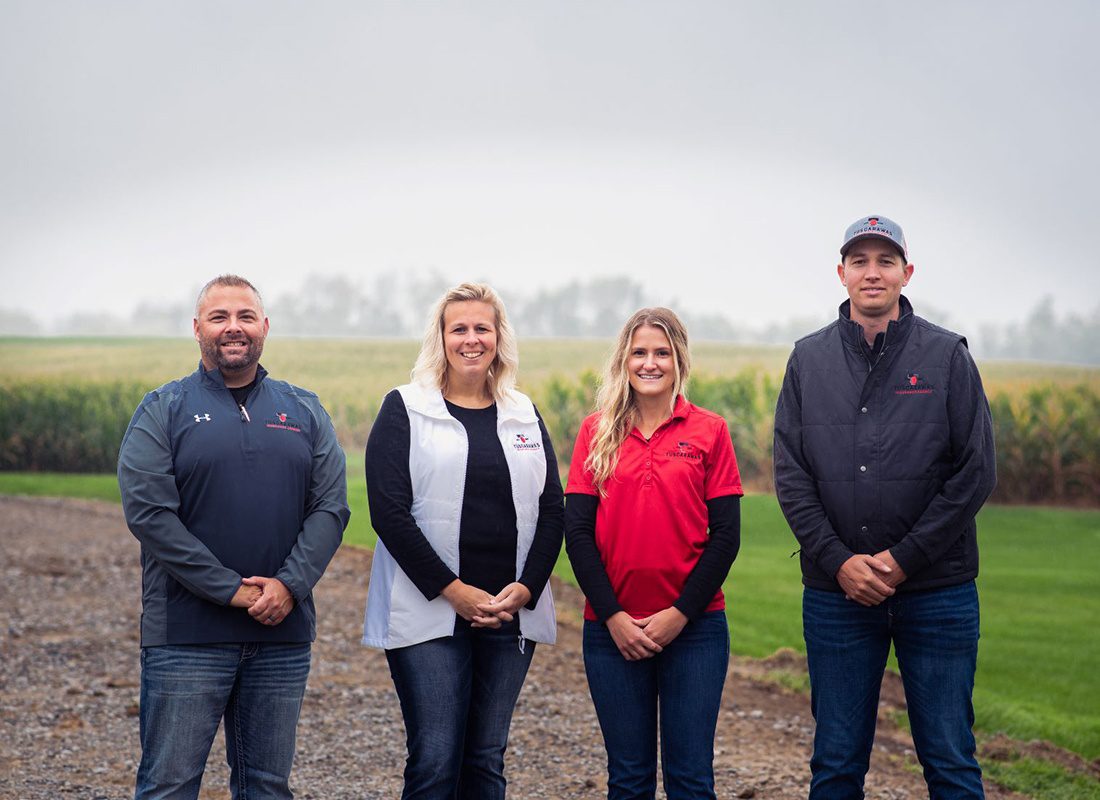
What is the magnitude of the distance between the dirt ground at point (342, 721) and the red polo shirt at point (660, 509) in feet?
6.89

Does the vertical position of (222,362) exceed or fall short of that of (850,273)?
it falls short

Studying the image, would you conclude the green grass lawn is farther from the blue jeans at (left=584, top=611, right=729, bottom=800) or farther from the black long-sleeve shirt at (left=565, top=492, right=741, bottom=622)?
the black long-sleeve shirt at (left=565, top=492, right=741, bottom=622)

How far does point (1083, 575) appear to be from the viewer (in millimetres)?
8641

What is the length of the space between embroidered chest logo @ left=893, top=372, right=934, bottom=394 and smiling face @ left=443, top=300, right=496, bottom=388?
4.02ft

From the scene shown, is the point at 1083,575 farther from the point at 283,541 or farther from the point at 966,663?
the point at 283,541

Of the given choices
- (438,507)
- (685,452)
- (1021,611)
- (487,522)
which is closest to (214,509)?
(438,507)

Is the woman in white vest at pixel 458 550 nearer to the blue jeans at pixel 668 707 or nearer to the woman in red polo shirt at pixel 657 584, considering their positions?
the woman in red polo shirt at pixel 657 584

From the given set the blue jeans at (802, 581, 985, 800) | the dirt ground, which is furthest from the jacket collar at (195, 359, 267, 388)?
the dirt ground

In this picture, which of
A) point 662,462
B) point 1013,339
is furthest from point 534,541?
point 1013,339

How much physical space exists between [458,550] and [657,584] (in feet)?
1.94

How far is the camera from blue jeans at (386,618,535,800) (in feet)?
10.1

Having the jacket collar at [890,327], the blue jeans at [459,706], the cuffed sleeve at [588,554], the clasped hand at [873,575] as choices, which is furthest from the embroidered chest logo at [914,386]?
the blue jeans at [459,706]

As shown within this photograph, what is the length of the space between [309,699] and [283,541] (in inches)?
149

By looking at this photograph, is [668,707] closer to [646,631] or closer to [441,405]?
[646,631]
